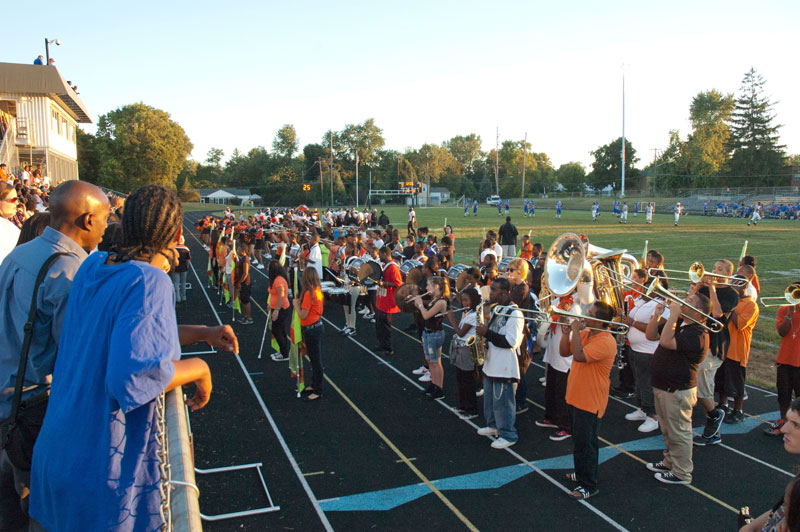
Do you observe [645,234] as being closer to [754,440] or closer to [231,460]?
[754,440]

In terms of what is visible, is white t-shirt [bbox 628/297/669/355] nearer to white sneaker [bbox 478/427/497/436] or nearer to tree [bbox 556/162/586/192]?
→ white sneaker [bbox 478/427/497/436]

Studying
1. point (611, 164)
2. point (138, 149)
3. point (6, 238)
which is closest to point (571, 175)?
point (611, 164)

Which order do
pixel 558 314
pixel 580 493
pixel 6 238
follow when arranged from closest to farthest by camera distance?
pixel 6 238
pixel 580 493
pixel 558 314

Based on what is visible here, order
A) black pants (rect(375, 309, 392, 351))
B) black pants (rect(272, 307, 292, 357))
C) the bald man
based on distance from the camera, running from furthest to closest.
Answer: black pants (rect(375, 309, 392, 351)) < black pants (rect(272, 307, 292, 357)) < the bald man

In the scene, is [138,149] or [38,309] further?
[138,149]

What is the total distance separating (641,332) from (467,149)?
5082 inches

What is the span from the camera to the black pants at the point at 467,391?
24.6 feet

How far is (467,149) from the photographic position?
131875 millimetres

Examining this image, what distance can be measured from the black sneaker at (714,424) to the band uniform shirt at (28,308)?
7.40m

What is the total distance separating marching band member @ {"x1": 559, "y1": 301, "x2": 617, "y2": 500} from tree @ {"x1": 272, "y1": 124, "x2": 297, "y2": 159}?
353 ft

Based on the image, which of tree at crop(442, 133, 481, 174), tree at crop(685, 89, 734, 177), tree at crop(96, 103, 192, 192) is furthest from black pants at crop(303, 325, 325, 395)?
tree at crop(442, 133, 481, 174)

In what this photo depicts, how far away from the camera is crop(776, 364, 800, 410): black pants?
6832 mm

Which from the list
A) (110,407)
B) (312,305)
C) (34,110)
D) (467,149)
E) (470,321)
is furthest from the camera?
(467,149)

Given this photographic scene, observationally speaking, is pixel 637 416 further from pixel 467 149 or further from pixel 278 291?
pixel 467 149
